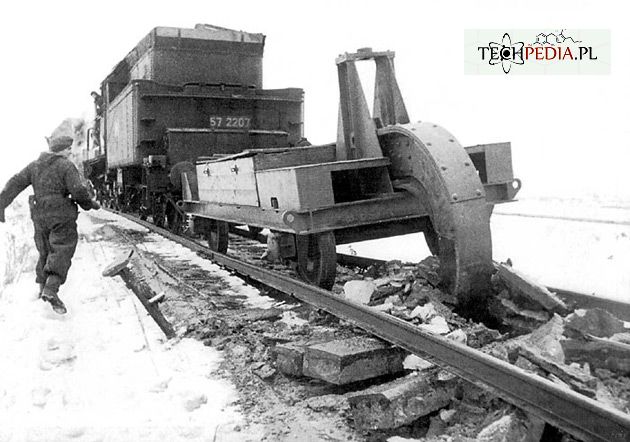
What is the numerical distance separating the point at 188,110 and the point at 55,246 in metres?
5.69

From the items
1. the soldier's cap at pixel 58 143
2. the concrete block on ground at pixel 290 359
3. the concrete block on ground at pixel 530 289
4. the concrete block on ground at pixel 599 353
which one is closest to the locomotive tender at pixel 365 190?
the concrete block on ground at pixel 530 289

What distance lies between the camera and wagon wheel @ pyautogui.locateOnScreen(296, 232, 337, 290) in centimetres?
470

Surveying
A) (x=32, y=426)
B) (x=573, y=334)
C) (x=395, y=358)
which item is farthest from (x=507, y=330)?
(x=32, y=426)

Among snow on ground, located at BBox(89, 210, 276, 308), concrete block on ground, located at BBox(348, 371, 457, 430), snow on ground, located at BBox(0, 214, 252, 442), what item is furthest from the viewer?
snow on ground, located at BBox(89, 210, 276, 308)

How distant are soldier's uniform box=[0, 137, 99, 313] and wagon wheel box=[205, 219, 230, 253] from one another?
211 centimetres

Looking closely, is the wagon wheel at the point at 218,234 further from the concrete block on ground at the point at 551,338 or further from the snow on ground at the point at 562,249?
the concrete block on ground at the point at 551,338

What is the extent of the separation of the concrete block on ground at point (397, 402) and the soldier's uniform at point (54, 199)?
359cm

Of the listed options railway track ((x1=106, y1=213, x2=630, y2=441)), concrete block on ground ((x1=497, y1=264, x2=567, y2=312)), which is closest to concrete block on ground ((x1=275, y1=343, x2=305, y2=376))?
railway track ((x1=106, y1=213, x2=630, y2=441))

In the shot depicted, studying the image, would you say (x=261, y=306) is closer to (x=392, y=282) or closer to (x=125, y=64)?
(x=392, y=282)

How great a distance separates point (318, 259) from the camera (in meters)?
4.86

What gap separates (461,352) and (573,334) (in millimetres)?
836

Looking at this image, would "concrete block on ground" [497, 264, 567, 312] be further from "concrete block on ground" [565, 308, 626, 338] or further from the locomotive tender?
"concrete block on ground" [565, 308, 626, 338]

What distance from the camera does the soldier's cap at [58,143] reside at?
17.4 feet

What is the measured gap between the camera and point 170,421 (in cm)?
266
